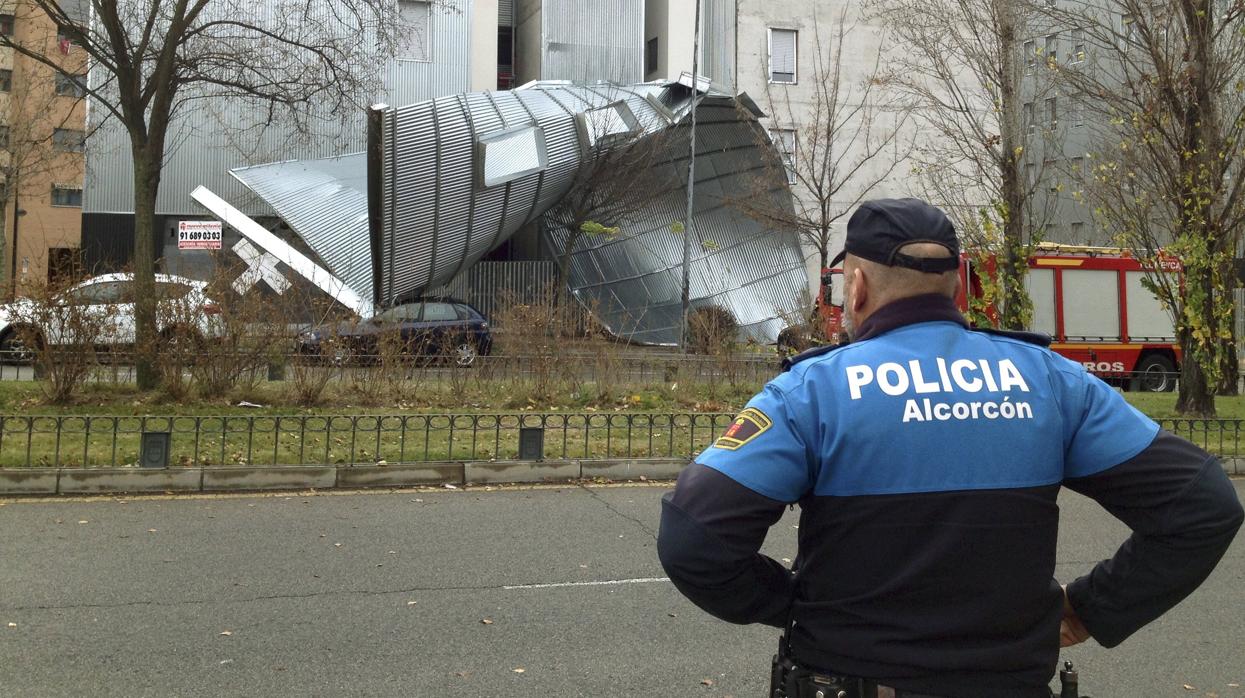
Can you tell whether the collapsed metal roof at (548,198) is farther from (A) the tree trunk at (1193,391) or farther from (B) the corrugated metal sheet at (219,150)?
(A) the tree trunk at (1193,391)

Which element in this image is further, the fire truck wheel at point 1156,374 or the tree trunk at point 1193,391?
the fire truck wheel at point 1156,374

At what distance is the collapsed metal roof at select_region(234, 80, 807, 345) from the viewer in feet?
82.9

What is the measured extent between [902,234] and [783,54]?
137 feet

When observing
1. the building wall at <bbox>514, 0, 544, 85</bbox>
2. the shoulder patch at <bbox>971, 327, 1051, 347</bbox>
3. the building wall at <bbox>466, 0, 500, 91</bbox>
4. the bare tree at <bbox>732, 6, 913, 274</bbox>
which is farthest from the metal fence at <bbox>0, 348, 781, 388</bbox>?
the building wall at <bbox>514, 0, 544, 85</bbox>

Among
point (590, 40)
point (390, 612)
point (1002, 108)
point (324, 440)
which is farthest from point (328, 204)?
point (390, 612)

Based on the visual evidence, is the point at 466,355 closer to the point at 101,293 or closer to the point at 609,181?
the point at 101,293

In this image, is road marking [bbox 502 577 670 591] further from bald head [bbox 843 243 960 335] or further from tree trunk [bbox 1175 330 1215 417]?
tree trunk [bbox 1175 330 1215 417]

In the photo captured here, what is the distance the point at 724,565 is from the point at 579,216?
108ft

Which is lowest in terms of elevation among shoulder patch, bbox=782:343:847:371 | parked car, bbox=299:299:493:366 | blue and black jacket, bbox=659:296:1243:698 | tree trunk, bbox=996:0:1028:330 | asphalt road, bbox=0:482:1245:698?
asphalt road, bbox=0:482:1245:698

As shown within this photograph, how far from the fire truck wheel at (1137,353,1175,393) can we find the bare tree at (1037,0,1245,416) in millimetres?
8122

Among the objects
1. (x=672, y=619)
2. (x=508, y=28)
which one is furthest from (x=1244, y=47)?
(x=508, y=28)

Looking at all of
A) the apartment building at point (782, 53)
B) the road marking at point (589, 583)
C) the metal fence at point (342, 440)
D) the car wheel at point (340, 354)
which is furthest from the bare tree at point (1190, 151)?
the apartment building at point (782, 53)

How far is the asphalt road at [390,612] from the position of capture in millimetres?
5012

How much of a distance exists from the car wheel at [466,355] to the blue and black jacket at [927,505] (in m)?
13.0
